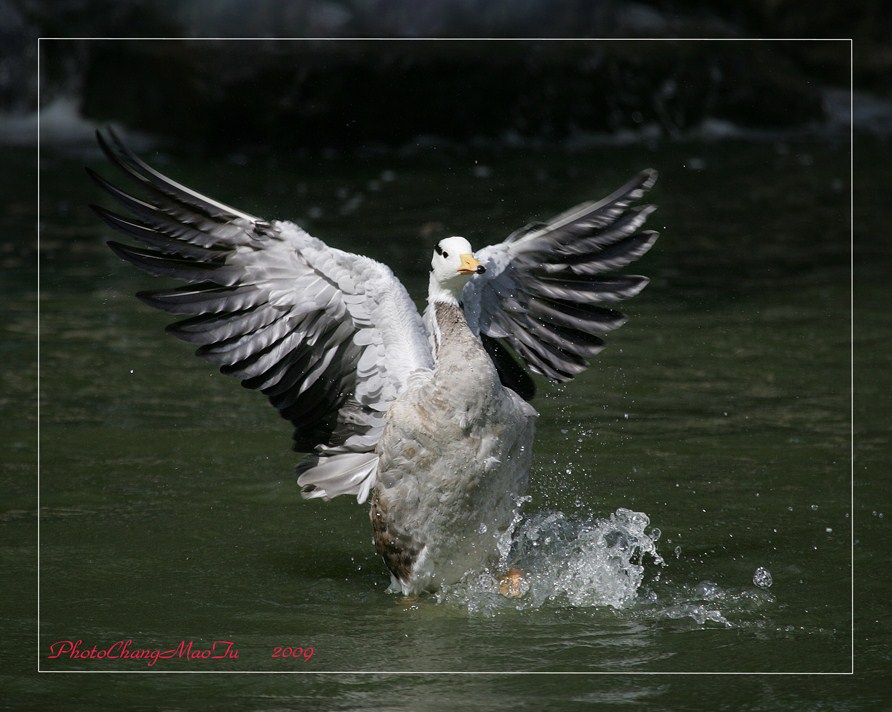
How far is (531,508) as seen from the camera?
7.16m

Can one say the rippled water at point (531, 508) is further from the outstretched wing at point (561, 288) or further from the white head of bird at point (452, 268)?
the white head of bird at point (452, 268)

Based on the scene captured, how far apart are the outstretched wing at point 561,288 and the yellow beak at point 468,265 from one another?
2.67ft

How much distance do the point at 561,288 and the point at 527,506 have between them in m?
1.14

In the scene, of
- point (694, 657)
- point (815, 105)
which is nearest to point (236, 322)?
point (694, 657)

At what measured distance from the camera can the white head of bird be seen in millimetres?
5809

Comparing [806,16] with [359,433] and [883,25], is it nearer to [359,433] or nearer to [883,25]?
[883,25]

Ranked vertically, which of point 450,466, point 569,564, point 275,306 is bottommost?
point 569,564

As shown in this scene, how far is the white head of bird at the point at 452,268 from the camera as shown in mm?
5809

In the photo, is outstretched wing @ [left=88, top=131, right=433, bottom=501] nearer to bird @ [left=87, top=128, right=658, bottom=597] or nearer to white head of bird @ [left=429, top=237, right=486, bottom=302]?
bird @ [left=87, top=128, right=658, bottom=597]

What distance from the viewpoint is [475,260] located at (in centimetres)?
582

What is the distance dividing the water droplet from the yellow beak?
1.74 metres

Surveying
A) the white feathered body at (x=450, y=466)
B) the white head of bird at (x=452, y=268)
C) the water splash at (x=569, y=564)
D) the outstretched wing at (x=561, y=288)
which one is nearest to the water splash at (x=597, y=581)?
the water splash at (x=569, y=564)

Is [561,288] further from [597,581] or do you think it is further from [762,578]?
[762,578]
